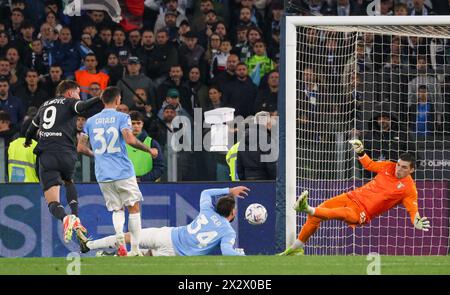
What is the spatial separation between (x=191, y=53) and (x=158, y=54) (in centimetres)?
Result: 52

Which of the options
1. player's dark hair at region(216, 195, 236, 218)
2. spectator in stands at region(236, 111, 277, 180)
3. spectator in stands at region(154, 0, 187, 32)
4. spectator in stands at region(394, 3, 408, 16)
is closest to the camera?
player's dark hair at region(216, 195, 236, 218)

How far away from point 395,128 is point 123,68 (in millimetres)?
4726

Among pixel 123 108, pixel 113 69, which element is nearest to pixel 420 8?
pixel 113 69

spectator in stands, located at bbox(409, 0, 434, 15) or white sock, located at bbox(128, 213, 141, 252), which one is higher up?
spectator in stands, located at bbox(409, 0, 434, 15)

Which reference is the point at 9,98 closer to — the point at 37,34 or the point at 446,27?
the point at 37,34

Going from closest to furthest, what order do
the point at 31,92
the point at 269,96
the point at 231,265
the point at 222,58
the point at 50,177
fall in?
the point at 231,265 < the point at 50,177 < the point at 269,96 < the point at 31,92 < the point at 222,58

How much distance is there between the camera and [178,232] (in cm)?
1584

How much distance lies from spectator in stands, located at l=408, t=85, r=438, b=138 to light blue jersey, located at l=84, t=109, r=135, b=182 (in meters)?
4.60

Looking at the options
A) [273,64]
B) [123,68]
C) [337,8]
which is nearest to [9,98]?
[123,68]

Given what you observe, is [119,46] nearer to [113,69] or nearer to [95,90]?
[113,69]

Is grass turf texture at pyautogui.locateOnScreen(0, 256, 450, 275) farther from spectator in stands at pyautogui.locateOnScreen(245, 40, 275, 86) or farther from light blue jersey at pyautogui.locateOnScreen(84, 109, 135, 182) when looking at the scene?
spectator in stands at pyautogui.locateOnScreen(245, 40, 275, 86)

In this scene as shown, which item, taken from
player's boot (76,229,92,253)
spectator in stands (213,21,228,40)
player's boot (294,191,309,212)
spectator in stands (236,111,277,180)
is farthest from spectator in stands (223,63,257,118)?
player's boot (76,229,92,253)

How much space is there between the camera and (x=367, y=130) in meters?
17.9

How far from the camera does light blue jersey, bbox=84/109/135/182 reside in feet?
49.6
